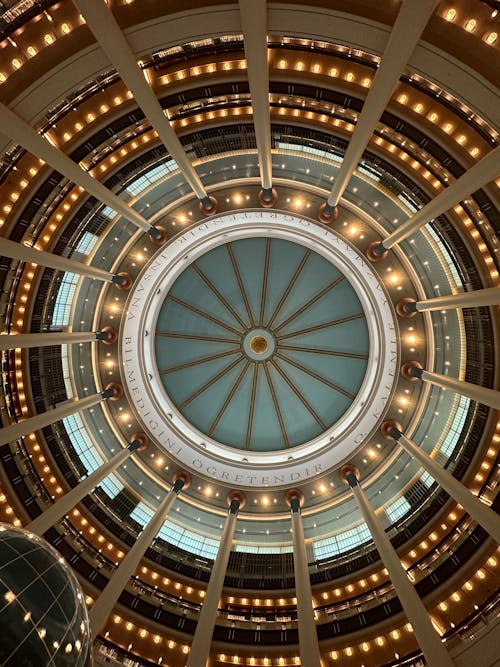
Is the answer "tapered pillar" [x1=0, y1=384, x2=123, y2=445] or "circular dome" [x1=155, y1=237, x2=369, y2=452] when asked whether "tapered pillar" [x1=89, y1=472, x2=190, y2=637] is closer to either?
"tapered pillar" [x1=0, y1=384, x2=123, y2=445]

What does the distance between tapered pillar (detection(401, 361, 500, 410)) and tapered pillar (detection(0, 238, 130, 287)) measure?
17601mm

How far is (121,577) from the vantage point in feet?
55.9

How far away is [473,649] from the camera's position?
1335 cm

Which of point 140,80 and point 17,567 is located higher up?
point 140,80

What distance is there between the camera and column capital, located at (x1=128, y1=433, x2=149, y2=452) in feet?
80.6

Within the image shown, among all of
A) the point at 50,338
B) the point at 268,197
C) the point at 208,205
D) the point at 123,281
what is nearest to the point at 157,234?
the point at 208,205

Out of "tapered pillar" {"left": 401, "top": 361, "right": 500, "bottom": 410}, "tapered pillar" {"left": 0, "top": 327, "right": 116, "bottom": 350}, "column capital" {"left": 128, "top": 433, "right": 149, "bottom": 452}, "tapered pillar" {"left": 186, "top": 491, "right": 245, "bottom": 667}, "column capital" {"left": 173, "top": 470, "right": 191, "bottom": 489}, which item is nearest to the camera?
"tapered pillar" {"left": 186, "top": 491, "right": 245, "bottom": 667}

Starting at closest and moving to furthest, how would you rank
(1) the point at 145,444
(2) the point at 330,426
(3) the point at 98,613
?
(3) the point at 98,613
(1) the point at 145,444
(2) the point at 330,426

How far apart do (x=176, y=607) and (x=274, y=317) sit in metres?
18.4

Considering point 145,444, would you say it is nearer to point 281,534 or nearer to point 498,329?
point 281,534

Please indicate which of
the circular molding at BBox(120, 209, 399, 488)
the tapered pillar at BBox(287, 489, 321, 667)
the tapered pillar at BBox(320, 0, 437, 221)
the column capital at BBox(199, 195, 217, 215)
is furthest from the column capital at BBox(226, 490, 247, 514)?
the tapered pillar at BBox(320, 0, 437, 221)

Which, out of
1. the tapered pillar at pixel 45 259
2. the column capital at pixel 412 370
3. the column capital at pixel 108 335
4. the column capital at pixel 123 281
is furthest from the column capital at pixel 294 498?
the tapered pillar at pixel 45 259

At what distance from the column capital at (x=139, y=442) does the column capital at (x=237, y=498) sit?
628 cm

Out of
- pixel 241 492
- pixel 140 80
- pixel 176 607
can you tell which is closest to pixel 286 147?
pixel 140 80
